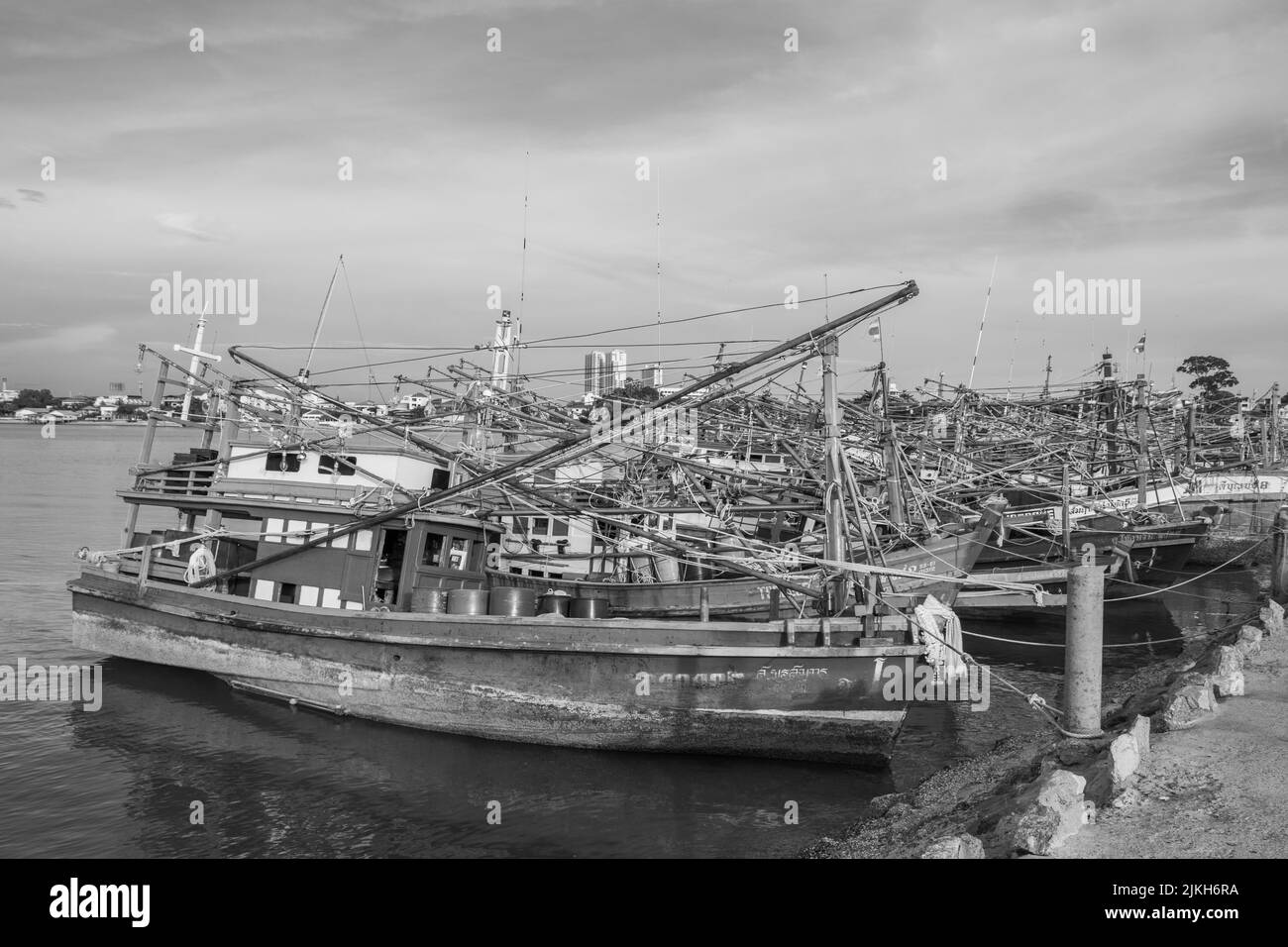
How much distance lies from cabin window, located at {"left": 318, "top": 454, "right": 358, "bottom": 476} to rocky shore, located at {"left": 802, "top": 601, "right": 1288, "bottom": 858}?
11.3 meters

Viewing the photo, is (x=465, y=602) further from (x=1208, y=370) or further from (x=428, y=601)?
(x=1208, y=370)

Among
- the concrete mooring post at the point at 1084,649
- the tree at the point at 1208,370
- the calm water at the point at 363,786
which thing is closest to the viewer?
the concrete mooring post at the point at 1084,649

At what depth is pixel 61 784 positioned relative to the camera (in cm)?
1335

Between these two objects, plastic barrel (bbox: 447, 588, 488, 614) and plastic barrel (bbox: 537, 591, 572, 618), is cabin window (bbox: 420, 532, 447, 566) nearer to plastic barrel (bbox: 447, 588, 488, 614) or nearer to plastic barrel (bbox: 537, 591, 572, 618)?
plastic barrel (bbox: 447, 588, 488, 614)

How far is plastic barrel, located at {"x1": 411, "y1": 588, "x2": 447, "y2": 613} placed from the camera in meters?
15.7

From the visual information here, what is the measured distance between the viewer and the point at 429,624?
1506 centimetres

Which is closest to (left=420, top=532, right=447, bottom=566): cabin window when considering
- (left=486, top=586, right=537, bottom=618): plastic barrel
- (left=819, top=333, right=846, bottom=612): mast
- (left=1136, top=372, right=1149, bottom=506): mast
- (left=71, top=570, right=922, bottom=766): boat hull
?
(left=71, top=570, right=922, bottom=766): boat hull

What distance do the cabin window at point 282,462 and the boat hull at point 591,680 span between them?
2.74m

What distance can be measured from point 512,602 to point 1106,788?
9.98 meters

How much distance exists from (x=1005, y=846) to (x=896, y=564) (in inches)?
537

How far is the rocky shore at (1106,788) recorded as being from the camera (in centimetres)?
698

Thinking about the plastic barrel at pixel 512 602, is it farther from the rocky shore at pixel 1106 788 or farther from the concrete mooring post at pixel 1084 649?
the concrete mooring post at pixel 1084 649

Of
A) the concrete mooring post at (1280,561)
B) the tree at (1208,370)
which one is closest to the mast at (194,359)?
the concrete mooring post at (1280,561)
